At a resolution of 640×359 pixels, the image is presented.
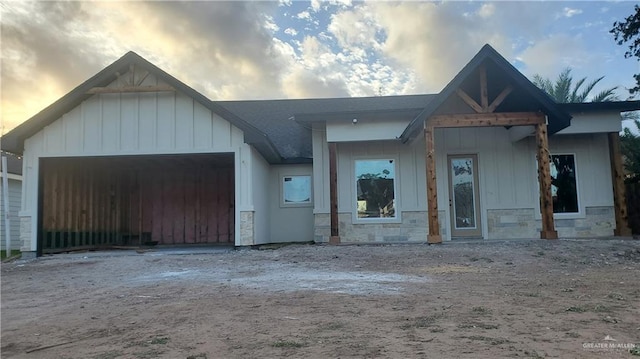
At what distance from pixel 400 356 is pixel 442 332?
68 centimetres

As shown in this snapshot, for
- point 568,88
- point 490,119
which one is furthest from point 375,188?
point 568,88

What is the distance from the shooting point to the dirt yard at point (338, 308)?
3.21m

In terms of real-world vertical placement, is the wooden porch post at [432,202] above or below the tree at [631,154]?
below

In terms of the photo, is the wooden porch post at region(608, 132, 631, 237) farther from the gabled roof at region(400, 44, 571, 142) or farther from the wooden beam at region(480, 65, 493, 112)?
the wooden beam at region(480, 65, 493, 112)

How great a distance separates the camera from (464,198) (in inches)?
478

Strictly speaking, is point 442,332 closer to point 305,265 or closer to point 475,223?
point 305,265

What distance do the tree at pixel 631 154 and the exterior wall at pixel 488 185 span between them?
3.44m

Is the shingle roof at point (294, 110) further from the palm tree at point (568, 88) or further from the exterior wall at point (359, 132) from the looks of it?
the palm tree at point (568, 88)

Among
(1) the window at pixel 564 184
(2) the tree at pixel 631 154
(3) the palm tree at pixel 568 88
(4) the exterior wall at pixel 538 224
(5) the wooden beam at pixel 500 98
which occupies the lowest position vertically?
(4) the exterior wall at pixel 538 224

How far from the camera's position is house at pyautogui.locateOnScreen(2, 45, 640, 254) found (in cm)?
1073

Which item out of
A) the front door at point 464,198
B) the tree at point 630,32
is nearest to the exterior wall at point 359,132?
the front door at point 464,198

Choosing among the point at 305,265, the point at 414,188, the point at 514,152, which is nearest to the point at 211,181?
the point at 414,188

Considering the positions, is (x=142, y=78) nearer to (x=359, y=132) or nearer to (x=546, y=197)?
(x=359, y=132)

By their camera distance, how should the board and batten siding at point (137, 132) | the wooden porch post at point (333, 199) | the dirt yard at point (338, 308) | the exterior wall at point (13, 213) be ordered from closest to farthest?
A: the dirt yard at point (338, 308) → the board and batten siding at point (137, 132) → the wooden porch post at point (333, 199) → the exterior wall at point (13, 213)
